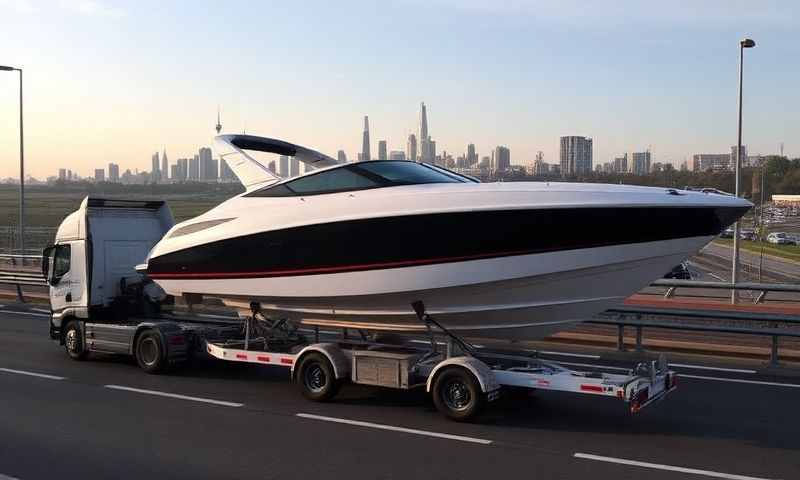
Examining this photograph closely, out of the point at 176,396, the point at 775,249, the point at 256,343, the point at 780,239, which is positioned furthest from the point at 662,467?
the point at 780,239

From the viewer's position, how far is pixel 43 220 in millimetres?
42969

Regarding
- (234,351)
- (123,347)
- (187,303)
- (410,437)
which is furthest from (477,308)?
(123,347)

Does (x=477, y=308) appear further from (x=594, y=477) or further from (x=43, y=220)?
(x=43, y=220)

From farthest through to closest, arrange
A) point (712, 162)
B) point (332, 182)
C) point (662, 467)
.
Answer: point (712, 162) → point (332, 182) → point (662, 467)

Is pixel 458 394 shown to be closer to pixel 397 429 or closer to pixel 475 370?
pixel 475 370

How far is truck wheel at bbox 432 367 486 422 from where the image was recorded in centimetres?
848

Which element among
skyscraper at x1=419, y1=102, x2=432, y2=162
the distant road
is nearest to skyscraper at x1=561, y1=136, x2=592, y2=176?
skyscraper at x1=419, y1=102, x2=432, y2=162

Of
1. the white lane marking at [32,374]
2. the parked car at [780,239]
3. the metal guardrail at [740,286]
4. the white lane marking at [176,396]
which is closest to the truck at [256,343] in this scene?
the white lane marking at [176,396]

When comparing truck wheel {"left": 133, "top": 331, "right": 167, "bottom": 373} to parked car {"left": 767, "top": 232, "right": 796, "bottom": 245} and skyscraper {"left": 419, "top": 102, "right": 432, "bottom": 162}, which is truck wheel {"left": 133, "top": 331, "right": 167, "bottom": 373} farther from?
parked car {"left": 767, "top": 232, "right": 796, "bottom": 245}

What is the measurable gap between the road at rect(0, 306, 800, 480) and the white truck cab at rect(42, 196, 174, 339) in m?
1.83

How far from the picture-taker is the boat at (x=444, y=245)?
8.15 m

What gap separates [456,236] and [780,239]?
43.9 metres

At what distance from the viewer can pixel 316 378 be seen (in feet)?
32.4

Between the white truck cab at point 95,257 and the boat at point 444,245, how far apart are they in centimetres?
331
